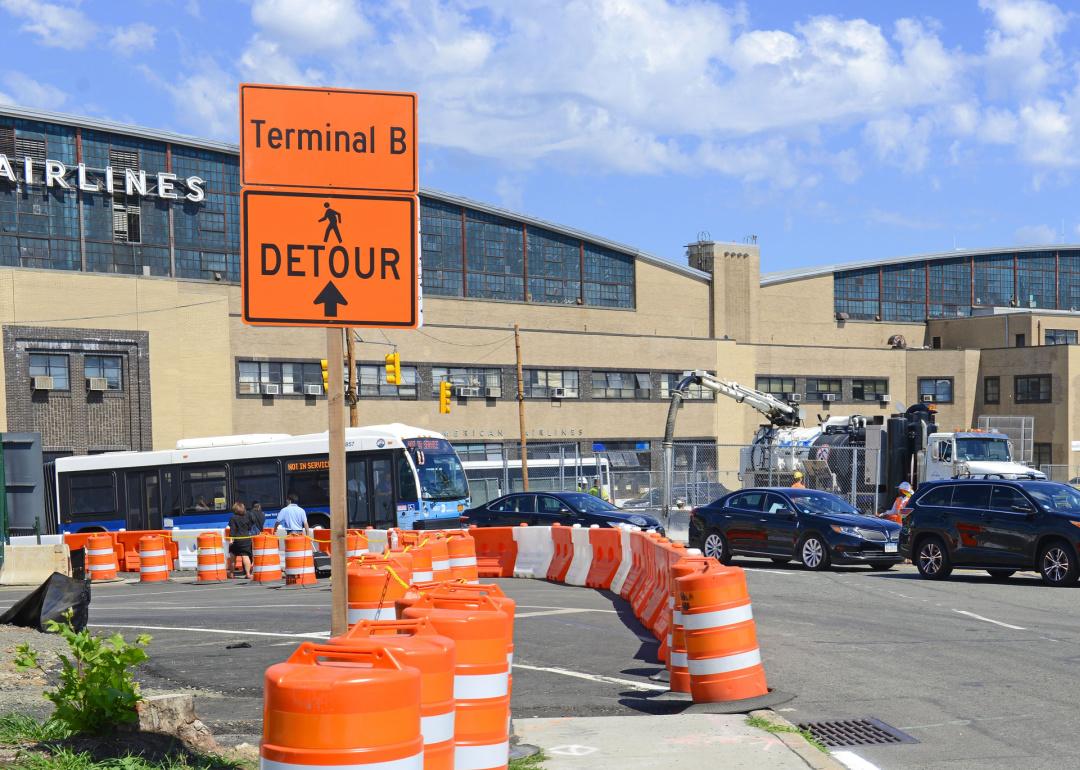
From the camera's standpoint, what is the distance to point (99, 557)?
27578 millimetres

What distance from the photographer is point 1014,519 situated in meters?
20.7

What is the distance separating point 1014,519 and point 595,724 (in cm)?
1343

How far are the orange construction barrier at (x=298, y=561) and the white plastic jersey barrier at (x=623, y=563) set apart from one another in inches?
250

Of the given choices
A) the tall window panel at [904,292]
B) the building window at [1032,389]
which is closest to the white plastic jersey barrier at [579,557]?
the building window at [1032,389]

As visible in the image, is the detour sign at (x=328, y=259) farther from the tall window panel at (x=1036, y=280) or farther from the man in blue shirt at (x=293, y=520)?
the tall window panel at (x=1036, y=280)

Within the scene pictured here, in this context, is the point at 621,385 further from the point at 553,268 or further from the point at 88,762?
the point at 88,762

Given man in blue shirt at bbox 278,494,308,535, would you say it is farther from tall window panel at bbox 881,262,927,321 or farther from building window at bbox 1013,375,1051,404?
tall window panel at bbox 881,262,927,321

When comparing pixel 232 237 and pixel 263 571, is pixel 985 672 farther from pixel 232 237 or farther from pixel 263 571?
pixel 232 237

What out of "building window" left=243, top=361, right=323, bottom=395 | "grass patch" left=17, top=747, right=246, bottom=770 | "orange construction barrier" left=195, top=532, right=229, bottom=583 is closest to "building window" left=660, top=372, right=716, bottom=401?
"building window" left=243, top=361, right=323, bottom=395

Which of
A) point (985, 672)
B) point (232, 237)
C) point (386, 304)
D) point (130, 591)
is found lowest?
point (130, 591)

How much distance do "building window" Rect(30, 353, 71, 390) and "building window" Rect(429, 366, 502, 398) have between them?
645 inches

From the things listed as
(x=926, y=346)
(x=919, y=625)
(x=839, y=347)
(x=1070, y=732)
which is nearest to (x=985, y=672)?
(x=1070, y=732)

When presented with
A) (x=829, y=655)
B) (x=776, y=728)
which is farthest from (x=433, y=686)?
(x=829, y=655)

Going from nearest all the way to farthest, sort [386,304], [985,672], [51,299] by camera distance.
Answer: [386,304]
[985,672]
[51,299]
